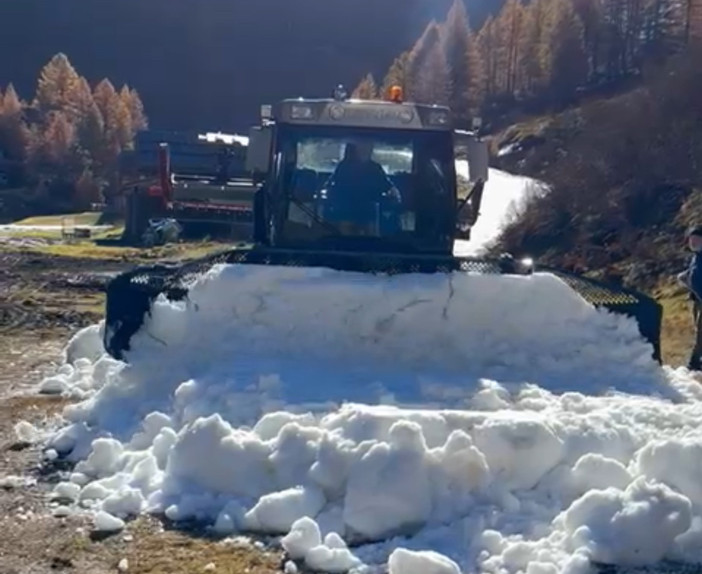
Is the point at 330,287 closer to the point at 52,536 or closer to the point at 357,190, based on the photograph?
the point at 357,190

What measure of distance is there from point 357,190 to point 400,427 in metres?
3.66

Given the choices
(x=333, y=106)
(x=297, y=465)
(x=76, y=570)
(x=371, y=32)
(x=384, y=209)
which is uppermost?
(x=371, y=32)

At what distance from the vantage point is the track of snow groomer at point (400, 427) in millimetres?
4969

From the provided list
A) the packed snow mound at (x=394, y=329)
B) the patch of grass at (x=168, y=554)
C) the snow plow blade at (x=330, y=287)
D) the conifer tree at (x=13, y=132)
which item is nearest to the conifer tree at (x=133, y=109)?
the conifer tree at (x=13, y=132)

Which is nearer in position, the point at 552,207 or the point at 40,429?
the point at 40,429

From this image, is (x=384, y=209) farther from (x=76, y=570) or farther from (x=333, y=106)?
(x=76, y=570)

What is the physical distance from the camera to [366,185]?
8766 mm

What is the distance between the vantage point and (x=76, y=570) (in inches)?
193

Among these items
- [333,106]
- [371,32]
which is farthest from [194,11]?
[333,106]

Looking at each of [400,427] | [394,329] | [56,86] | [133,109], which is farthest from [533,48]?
[400,427]

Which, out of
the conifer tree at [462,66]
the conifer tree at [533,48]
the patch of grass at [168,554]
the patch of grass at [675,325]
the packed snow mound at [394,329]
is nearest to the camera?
the patch of grass at [168,554]

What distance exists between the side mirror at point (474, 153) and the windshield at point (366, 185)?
0.16 metres

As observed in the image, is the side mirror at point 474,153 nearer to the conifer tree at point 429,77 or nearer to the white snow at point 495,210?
the white snow at point 495,210

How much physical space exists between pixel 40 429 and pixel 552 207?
22.6 meters
